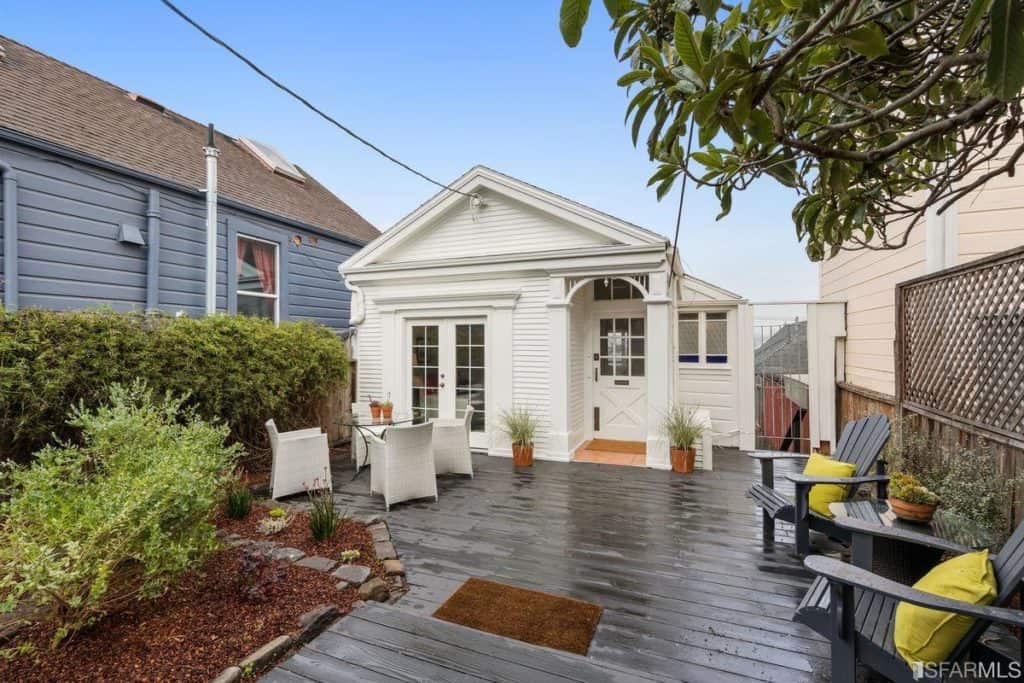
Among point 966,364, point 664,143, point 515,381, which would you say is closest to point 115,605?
point 664,143

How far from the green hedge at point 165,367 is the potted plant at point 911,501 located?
17.0ft

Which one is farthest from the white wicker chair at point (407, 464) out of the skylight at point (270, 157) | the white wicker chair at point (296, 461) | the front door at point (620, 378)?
the skylight at point (270, 157)

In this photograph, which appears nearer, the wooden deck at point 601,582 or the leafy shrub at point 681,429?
the wooden deck at point 601,582

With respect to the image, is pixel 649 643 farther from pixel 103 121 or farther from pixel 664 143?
pixel 103 121

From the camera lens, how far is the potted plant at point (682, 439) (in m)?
5.39

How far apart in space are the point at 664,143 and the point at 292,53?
5365 millimetres

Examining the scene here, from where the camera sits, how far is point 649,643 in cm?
227

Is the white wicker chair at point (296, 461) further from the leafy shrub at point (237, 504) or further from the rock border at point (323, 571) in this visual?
the rock border at point (323, 571)

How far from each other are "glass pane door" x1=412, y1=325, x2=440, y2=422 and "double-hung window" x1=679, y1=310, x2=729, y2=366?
12.7ft

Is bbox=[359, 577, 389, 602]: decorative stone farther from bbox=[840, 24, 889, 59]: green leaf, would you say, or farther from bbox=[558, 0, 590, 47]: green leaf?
bbox=[840, 24, 889, 59]: green leaf

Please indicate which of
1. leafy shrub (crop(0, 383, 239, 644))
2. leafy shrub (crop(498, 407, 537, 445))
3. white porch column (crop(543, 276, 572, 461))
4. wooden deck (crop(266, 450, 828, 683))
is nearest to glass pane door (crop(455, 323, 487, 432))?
leafy shrub (crop(498, 407, 537, 445))

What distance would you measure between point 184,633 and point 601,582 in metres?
2.32

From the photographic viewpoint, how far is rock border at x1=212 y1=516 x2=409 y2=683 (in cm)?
206

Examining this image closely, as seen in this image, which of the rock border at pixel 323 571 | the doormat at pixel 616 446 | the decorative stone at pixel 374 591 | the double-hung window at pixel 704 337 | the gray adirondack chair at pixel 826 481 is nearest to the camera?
the rock border at pixel 323 571
